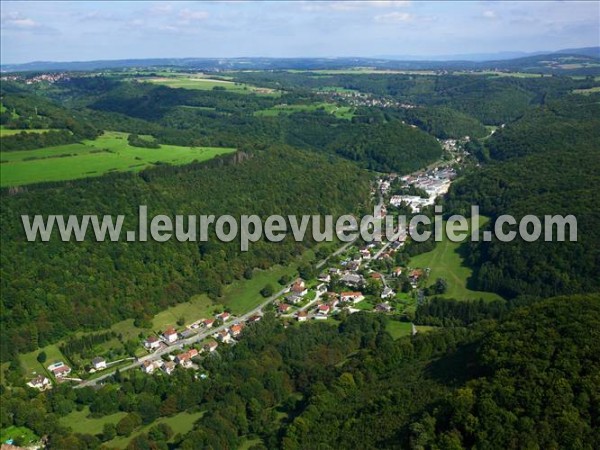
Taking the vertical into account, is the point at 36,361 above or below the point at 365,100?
below

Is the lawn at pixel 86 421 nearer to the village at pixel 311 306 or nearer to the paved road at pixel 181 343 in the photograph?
the paved road at pixel 181 343

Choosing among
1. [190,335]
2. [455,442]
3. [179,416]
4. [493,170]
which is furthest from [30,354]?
[493,170]

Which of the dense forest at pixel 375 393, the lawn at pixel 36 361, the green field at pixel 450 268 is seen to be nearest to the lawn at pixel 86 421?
the dense forest at pixel 375 393

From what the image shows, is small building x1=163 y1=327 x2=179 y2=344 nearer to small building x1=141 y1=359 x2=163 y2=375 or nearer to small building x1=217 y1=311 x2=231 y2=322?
small building x1=141 y1=359 x2=163 y2=375

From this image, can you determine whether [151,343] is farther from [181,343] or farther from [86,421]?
[86,421]

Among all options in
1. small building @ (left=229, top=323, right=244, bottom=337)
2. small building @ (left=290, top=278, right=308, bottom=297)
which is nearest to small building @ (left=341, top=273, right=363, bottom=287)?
small building @ (left=290, top=278, right=308, bottom=297)

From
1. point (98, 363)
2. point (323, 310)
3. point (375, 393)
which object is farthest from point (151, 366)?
point (375, 393)

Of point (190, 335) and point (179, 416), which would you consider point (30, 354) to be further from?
point (179, 416)
